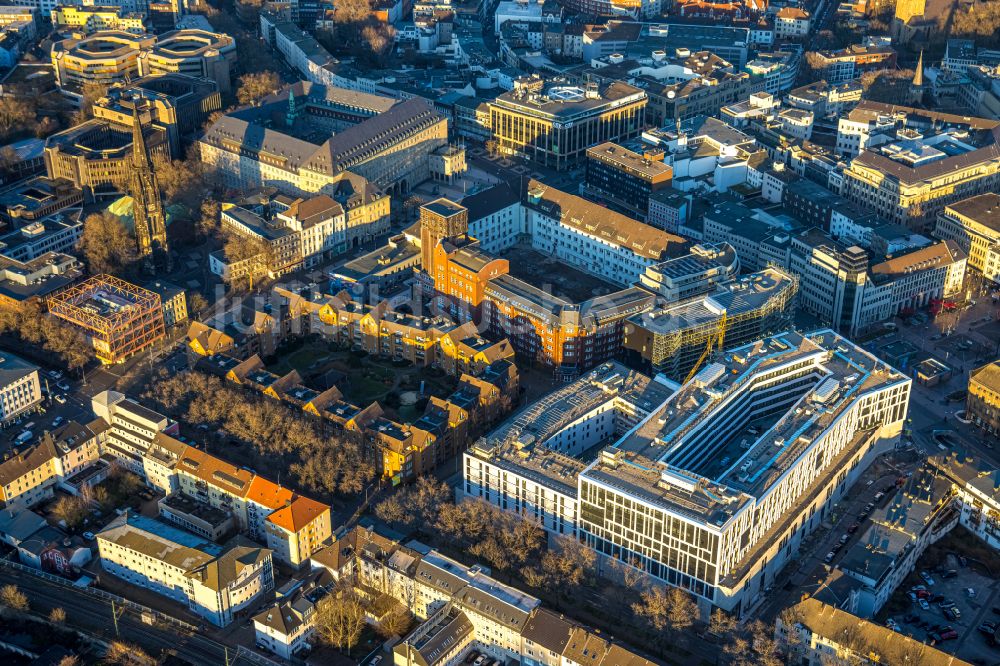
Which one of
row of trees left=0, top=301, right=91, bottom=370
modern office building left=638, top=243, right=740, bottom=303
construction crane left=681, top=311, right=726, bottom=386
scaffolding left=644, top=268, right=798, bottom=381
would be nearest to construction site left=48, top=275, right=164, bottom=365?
row of trees left=0, top=301, right=91, bottom=370

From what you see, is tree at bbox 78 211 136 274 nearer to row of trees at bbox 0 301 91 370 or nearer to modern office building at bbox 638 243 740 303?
row of trees at bbox 0 301 91 370

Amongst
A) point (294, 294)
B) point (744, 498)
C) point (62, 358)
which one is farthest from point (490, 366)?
point (62, 358)

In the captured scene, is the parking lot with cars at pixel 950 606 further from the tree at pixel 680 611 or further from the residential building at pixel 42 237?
the residential building at pixel 42 237

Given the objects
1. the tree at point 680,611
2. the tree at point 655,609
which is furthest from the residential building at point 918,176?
the tree at point 655,609

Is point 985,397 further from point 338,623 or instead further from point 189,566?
point 189,566

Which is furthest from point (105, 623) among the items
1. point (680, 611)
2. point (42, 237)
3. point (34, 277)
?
point (42, 237)

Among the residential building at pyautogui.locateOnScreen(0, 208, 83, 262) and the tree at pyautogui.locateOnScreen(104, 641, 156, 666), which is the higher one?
the residential building at pyautogui.locateOnScreen(0, 208, 83, 262)

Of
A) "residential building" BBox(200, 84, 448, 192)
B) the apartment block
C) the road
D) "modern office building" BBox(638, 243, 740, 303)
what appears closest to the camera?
the road
